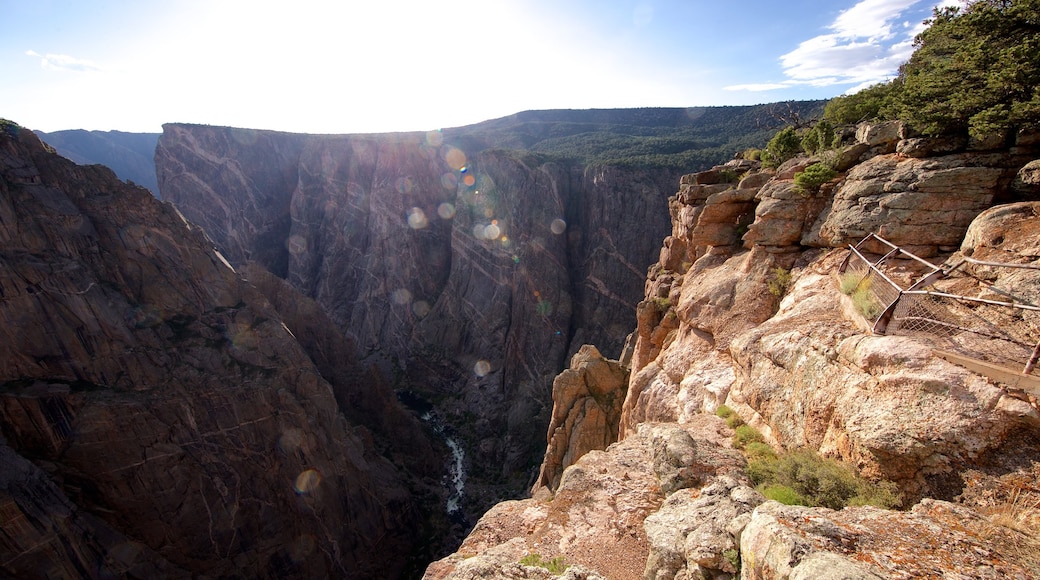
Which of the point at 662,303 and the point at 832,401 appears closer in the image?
the point at 832,401

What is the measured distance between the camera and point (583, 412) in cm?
2092

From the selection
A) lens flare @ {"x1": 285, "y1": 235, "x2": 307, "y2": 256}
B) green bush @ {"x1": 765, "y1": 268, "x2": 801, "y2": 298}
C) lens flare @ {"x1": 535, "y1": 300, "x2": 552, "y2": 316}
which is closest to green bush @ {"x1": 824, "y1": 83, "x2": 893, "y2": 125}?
green bush @ {"x1": 765, "y1": 268, "x2": 801, "y2": 298}

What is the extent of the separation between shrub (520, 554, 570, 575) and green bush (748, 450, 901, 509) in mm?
3482

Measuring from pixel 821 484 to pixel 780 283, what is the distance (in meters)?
7.24

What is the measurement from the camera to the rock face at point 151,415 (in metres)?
22.1

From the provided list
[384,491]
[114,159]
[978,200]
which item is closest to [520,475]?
[384,491]

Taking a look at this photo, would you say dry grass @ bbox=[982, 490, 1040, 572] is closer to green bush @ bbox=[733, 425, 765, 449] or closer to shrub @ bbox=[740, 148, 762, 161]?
green bush @ bbox=[733, 425, 765, 449]


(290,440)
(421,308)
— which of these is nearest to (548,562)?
(290,440)

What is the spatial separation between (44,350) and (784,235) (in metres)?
35.0

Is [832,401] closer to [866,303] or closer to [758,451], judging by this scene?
[758,451]

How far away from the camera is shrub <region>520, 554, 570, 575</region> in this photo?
752cm

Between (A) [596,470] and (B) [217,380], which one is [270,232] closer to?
(B) [217,380]

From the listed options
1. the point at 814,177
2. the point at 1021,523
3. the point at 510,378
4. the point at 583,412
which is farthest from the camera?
the point at 510,378

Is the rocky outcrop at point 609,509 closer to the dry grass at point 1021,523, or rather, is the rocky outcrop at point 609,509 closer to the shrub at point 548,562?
the shrub at point 548,562
